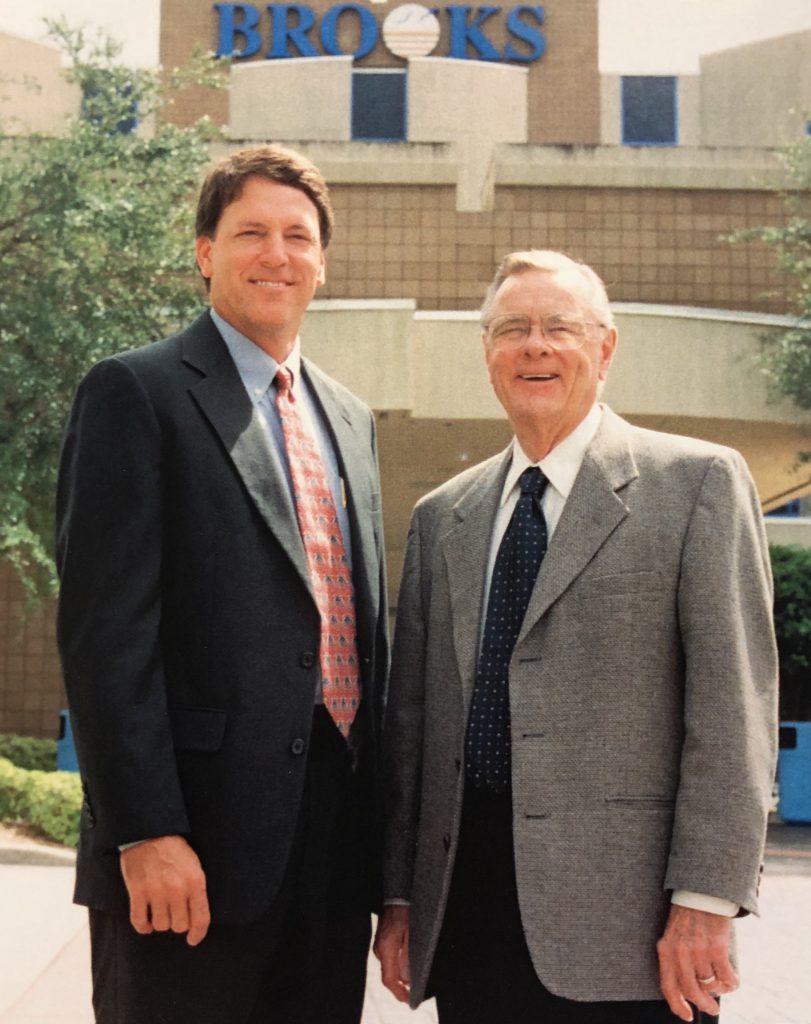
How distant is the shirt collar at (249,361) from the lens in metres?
3.09

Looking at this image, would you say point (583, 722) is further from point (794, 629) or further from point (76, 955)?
point (794, 629)

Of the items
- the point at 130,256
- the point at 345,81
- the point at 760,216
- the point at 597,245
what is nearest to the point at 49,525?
the point at 130,256

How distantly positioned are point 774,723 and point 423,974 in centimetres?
95

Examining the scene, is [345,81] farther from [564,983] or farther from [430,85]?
[564,983]

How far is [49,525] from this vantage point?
12.7 metres

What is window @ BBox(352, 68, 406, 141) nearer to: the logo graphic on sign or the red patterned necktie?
the logo graphic on sign

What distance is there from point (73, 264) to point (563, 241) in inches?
260

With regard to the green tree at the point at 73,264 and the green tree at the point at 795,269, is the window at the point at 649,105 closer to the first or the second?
the green tree at the point at 795,269

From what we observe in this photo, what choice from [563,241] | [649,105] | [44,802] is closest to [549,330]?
[44,802]

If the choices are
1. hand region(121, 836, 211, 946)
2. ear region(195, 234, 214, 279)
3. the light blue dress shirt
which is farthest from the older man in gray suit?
ear region(195, 234, 214, 279)

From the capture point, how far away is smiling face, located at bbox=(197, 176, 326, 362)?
3.06 metres

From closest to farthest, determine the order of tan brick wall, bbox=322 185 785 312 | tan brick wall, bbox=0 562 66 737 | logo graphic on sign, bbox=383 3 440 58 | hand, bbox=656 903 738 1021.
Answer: hand, bbox=656 903 738 1021 < tan brick wall, bbox=322 185 785 312 < tan brick wall, bbox=0 562 66 737 < logo graphic on sign, bbox=383 3 440 58

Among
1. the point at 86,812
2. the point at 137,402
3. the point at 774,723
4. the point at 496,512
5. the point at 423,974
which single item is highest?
the point at 137,402

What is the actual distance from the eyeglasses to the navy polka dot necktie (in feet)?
1.17
